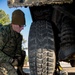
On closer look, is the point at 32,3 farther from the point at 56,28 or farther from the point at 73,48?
the point at 56,28


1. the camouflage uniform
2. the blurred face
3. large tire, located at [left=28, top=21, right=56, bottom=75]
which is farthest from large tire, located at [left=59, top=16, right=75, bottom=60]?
the camouflage uniform

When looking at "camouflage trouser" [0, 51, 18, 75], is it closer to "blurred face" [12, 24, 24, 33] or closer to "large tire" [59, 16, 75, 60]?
"blurred face" [12, 24, 24, 33]

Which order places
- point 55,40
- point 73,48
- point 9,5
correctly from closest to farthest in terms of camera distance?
1. point 9,5
2. point 73,48
3. point 55,40

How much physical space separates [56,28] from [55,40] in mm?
319

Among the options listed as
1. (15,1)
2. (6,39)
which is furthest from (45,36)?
(15,1)

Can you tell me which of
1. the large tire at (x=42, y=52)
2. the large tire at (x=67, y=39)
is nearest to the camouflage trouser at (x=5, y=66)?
the large tire at (x=42, y=52)

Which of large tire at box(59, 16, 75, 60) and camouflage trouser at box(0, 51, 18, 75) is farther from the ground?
large tire at box(59, 16, 75, 60)

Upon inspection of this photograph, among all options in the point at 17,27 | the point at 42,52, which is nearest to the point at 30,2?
the point at 42,52

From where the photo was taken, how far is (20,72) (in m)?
5.50

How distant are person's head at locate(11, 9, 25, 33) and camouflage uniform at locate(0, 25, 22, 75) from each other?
0.31 feet

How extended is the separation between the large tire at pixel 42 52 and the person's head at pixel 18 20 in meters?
0.25

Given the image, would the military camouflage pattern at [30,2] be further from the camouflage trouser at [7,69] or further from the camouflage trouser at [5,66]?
the camouflage trouser at [7,69]

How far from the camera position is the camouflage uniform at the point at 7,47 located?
4.88 metres

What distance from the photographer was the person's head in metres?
4.91
